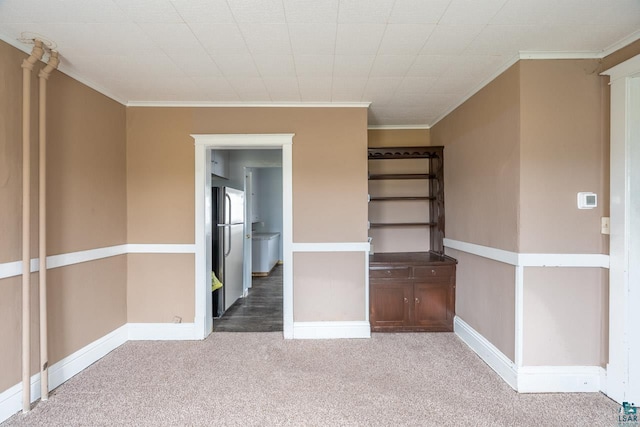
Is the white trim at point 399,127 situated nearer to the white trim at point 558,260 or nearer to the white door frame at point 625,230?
the white door frame at point 625,230

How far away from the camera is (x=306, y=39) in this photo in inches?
79.1

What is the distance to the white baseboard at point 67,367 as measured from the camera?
1954 millimetres

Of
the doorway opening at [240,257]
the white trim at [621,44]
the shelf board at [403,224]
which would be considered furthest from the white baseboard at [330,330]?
the white trim at [621,44]

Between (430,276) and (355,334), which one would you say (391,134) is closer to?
(430,276)

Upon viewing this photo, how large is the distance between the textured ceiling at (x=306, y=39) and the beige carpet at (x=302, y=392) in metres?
2.39

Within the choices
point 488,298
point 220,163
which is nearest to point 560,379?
point 488,298

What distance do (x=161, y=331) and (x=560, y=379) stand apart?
342cm

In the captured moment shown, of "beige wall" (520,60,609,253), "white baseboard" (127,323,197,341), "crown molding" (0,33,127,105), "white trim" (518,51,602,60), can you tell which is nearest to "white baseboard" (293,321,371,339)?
"white baseboard" (127,323,197,341)

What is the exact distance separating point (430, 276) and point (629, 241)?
1.61 m

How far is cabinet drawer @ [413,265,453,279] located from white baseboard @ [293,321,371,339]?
796 mm

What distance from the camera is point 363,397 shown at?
7.09ft

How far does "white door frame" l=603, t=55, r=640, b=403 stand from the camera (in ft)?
6.63

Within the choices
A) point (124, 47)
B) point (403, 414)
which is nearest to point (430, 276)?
point (403, 414)

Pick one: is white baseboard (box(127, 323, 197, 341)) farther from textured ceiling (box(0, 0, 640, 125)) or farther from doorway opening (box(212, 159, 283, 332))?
textured ceiling (box(0, 0, 640, 125))
